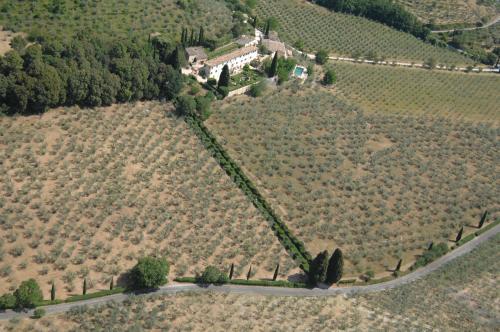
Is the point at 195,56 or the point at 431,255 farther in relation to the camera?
the point at 195,56

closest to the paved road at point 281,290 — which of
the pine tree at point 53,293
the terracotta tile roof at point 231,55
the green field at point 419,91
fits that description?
the pine tree at point 53,293

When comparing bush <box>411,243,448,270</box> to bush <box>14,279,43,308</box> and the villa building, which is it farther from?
the villa building

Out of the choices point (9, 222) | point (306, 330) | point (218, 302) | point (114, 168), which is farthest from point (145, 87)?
point (306, 330)

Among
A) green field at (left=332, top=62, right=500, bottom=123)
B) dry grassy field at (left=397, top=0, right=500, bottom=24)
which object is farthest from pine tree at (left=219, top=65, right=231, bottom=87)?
dry grassy field at (left=397, top=0, right=500, bottom=24)

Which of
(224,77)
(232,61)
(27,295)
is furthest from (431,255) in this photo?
(27,295)

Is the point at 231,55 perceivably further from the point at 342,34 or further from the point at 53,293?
the point at 53,293

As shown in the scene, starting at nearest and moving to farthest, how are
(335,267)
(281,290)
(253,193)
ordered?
(281,290) → (335,267) → (253,193)

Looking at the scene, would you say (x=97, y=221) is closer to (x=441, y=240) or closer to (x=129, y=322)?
(x=129, y=322)
